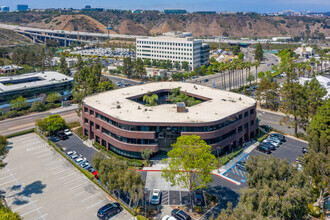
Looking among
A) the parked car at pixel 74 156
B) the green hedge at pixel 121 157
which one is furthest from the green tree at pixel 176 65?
the parked car at pixel 74 156

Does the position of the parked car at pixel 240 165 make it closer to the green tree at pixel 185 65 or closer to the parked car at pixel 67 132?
the parked car at pixel 67 132

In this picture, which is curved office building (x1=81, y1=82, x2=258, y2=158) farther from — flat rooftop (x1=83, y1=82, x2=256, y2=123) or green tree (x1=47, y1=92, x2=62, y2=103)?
green tree (x1=47, y1=92, x2=62, y2=103)

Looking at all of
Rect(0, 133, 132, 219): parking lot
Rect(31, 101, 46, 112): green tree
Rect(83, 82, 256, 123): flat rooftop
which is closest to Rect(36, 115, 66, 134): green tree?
Rect(0, 133, 132, 219): parking lot

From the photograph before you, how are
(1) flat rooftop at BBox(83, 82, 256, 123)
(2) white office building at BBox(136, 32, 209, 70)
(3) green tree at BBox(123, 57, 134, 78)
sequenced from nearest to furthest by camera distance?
(1) flat rooftop at BBox(83, 82, 256, 123), (3) green tree at BBox(123, 57, 134, 78), (2) white office building at BBox(136, 32, 209, 70)

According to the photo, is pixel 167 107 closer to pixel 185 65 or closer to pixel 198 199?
pixel 198 199

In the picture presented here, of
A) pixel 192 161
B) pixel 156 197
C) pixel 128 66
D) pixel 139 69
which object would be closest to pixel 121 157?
pixel 156 197

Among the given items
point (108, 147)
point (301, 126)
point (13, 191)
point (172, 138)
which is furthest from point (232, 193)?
point (13, 191)
